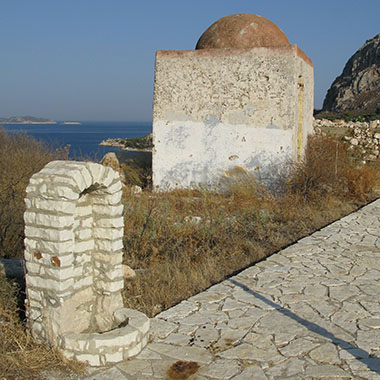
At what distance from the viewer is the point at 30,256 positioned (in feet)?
12.8

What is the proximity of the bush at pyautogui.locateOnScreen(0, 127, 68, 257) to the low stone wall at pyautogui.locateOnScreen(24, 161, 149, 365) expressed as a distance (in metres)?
3.53

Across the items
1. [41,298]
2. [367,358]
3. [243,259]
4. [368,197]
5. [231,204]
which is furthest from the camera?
[368,197]

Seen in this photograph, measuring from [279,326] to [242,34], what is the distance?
7.59m

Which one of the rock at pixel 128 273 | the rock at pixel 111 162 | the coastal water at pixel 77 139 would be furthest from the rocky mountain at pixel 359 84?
the rock at pixel 128 273

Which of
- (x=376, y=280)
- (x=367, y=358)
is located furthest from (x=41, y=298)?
(x=376, y=280)

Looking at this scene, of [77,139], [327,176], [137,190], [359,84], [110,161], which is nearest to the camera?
[327,176]

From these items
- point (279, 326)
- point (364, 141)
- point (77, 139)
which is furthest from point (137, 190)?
point (77, 139)

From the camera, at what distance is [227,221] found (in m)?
7.82

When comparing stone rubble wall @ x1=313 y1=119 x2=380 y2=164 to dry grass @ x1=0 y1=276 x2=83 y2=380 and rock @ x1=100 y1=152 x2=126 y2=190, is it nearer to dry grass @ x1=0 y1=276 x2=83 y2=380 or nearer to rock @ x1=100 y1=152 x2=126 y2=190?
rock @ x1=100 y1=152 x2=126 y2=190

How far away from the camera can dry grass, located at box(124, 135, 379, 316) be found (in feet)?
18.5

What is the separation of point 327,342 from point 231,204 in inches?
205

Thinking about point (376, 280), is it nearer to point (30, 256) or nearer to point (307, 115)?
point (30, 256)

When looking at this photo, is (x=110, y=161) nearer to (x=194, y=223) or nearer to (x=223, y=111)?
(x=223, y=111)

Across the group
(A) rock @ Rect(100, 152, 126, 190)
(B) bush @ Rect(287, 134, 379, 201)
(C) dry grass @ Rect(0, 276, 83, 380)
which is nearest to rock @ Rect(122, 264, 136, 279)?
(C) dry grass @ Rect(0, 276, 83, 380)
